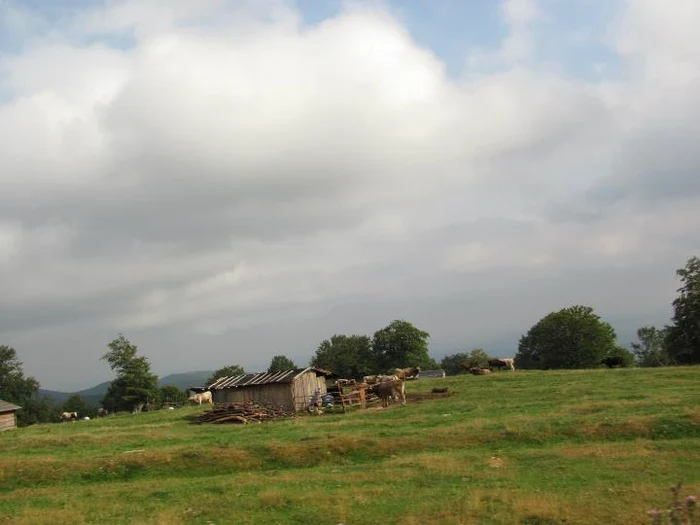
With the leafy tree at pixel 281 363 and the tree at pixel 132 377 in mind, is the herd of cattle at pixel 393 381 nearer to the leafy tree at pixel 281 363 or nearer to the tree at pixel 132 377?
the tree at pixel 132 377

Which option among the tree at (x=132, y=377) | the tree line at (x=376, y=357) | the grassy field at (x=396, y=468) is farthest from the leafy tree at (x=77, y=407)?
the grassy field at (x=396, y=468)

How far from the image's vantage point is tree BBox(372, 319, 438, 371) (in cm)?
10875

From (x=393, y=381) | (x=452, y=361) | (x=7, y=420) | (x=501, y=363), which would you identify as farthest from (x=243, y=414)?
(x=452, y=361)

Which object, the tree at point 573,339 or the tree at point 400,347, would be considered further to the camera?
the tree at point 400,347

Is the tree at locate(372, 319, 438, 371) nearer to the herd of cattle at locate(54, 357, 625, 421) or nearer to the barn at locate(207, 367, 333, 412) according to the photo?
the herd of cattle at locate(54, 357, 625, 421)

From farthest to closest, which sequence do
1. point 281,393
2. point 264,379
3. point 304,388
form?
1. point 264,379
2. point 304,388
3. point 281,393

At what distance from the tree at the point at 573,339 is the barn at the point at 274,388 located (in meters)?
63.4

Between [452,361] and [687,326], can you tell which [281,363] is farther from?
[687,326]

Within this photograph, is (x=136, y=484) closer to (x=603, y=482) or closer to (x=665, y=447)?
(x=603, y=482)

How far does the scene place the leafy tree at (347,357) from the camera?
355 ft

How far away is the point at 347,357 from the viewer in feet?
359

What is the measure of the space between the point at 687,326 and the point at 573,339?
29882 millimetres

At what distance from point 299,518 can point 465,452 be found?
29.4 ft

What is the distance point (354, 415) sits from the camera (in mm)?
36469
